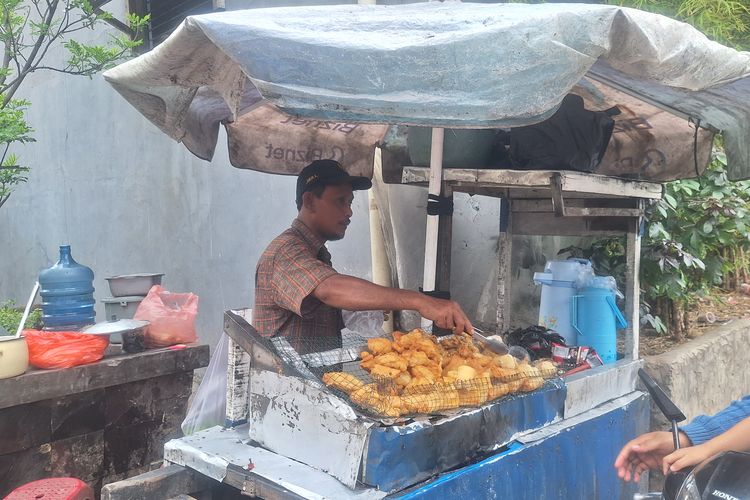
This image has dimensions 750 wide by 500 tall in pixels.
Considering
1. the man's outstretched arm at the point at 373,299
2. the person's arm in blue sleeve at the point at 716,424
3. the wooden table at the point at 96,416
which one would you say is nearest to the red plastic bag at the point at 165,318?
the wooden table at the point at 96,416

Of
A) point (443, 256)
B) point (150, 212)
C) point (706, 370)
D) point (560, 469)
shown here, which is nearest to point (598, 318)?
point (443, 256)

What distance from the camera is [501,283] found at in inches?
161

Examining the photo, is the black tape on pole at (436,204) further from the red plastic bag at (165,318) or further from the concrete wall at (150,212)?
the red plastic bag at (165,318)

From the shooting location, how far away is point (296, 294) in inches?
101

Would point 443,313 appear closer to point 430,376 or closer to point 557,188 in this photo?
point 430,376

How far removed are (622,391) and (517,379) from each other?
1195 millimetres

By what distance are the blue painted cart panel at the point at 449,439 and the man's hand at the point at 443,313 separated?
0.37 metres

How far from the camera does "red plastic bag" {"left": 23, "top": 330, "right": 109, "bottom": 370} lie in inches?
158

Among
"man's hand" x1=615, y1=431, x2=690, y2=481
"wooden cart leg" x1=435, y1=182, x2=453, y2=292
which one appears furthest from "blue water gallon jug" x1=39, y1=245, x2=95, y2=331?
"man's hand" x1=615, y1=431, x2=690, y2=481

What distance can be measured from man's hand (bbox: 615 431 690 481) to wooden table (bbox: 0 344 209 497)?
3.33 meters

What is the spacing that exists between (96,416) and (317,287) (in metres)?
2.65

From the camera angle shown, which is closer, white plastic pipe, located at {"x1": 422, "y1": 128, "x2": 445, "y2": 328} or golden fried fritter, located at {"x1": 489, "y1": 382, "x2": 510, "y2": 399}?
golden fried fritter, located at {"x1": 489, "y1": 382, "x2": 510, "y2": 399}

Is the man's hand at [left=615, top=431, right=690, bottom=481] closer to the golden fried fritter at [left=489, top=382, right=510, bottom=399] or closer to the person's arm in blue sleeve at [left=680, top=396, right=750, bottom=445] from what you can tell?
the person's arm in blue sleeve at [left=680, top=396, right=750, bottom=445]

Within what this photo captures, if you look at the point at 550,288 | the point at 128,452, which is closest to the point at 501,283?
the point at 550,288
